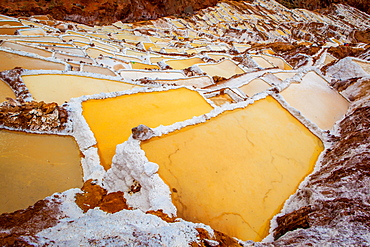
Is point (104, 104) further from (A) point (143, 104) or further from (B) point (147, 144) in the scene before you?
(B) point (147, 144)

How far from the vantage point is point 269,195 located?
4.45 metres

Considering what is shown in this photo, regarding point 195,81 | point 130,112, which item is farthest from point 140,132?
point 195,81

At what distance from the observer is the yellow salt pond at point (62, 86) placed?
7062 millimetres

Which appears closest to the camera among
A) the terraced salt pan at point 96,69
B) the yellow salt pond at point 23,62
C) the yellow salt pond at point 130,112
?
the yellow salt pond at point 130,112

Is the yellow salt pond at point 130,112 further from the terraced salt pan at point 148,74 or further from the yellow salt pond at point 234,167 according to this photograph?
the terraced salt pan at point 148,74

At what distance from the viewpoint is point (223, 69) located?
15.4m

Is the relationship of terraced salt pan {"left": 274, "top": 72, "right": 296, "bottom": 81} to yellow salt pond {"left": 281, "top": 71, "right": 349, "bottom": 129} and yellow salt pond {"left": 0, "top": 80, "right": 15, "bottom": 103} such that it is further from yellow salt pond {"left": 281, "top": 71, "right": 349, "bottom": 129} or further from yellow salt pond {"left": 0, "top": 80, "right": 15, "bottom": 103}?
yellow salt pond {"left": 0, "top": 80, "right": 15, "bottom": 103}

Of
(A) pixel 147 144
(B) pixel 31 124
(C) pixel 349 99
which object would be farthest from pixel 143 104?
(C) pixel 349 99

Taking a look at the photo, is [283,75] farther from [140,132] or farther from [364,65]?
[140,132]

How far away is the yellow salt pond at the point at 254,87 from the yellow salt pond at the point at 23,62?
8.58 meters

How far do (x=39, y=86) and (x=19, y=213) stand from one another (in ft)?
17.4

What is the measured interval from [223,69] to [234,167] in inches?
465

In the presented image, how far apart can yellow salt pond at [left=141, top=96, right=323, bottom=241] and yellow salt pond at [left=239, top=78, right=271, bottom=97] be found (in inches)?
184

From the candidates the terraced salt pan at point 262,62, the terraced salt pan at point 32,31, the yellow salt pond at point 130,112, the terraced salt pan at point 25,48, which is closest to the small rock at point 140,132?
the yellow salt pond at point 130,112
